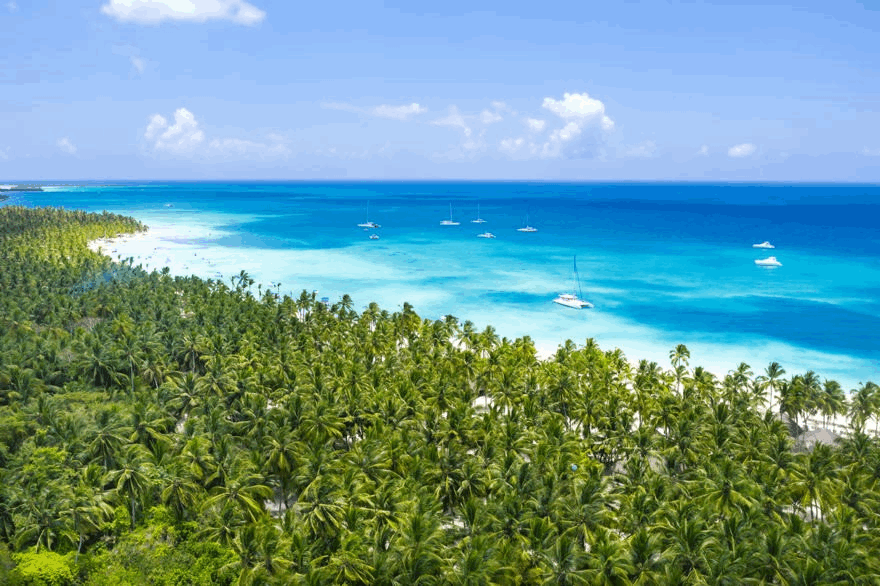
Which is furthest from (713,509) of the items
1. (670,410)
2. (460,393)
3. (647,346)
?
(647,346)

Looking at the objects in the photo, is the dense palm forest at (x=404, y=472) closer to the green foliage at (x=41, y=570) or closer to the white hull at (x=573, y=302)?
the green foliage at (x=41, y=570)

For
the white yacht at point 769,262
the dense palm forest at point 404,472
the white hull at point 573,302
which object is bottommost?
the dense palm forest at point 404,472

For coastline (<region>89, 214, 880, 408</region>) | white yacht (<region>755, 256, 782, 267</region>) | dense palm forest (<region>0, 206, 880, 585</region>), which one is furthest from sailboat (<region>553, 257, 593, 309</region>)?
white yacht (<region>755, 256, 782, 267</region>)

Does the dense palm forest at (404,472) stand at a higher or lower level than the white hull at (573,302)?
lower

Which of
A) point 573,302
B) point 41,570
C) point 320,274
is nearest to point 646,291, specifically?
point 573,302

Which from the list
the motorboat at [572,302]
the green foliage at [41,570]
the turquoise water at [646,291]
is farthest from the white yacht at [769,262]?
the green foliage at [41,570]

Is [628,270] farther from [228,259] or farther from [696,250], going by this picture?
[228,259]
